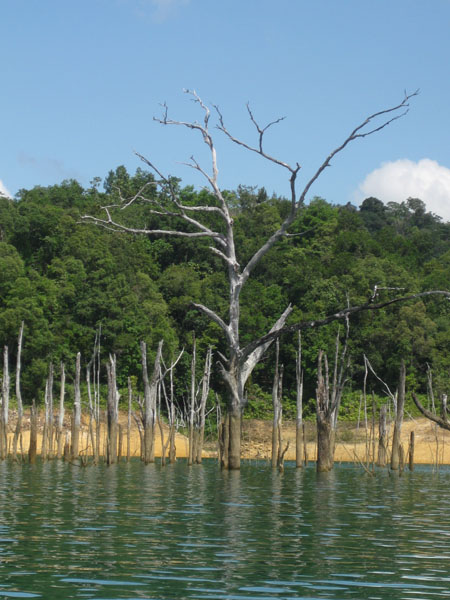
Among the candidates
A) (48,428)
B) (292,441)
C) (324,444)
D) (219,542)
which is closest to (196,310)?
(292,441)

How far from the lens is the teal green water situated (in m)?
10.6

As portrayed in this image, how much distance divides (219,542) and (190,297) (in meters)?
67.6

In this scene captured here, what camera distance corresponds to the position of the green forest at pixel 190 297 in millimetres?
72188

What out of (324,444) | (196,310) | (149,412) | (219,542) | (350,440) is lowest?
(219,542)

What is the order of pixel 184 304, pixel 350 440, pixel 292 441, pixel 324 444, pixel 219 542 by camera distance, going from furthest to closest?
pixel 184 304
pixel 292 441
pixel 350 440
pixel 324 444
pixel 219 542

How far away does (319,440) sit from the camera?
33562 mm

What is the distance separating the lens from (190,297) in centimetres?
8206

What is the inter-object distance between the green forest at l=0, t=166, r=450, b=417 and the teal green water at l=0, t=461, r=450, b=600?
1685 inches

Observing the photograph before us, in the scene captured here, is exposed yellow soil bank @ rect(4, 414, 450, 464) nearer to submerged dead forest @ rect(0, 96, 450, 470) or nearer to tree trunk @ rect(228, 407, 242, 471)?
submerged dead forest @ rect(0, 96, 450, 470)

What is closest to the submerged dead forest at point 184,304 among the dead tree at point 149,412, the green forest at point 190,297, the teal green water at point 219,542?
the green forest at point 190,297

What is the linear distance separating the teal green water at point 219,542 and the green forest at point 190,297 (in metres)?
42.8

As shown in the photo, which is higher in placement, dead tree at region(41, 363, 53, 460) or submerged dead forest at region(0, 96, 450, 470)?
submerged dead forest at region(0, 96, 450, 470)

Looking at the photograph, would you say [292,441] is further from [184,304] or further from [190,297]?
[190,297]

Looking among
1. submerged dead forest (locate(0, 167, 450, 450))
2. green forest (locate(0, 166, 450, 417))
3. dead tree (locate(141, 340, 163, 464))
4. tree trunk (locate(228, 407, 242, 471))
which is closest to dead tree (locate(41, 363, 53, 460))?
dead tree (locate(141, 340, 163, 464))
